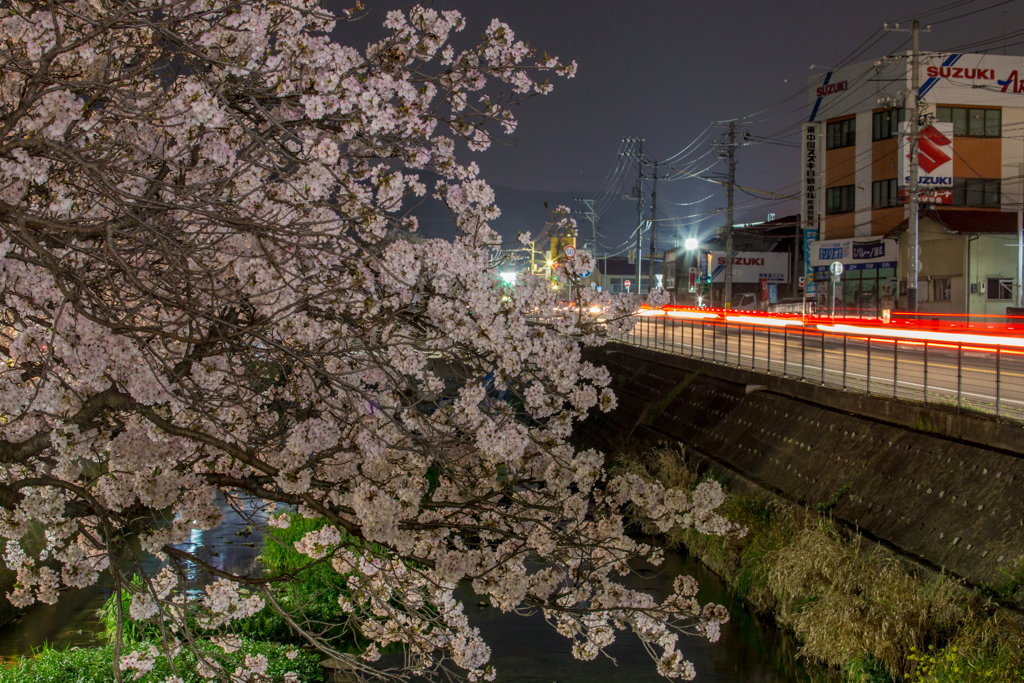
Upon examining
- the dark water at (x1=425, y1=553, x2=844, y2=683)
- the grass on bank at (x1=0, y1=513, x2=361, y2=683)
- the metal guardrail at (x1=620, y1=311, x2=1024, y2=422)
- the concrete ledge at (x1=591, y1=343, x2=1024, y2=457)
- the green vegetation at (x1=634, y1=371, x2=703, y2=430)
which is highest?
the metal guardrail at (x1=620, y1=311, x2=1024, y2=422)

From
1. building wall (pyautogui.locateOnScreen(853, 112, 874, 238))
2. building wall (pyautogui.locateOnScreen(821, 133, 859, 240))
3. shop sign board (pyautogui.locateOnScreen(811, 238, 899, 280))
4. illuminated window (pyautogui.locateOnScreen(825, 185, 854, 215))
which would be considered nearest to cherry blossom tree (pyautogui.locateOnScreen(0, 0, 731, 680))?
shop sign board (pyautogui.locateOnScreen(811, 238, 899, 280))

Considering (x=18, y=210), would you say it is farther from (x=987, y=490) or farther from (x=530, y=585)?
(x=987, y=490)

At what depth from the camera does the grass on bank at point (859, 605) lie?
9016mm

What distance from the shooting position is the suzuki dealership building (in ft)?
138

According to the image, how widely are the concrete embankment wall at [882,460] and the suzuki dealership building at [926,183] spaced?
22.2 metres

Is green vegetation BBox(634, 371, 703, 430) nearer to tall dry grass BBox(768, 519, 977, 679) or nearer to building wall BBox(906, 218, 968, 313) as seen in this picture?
tall dry grass BBox(768, 519, 977, 679)

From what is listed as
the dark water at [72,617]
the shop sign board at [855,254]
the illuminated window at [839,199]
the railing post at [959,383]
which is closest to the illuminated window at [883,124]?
the illuminated window at [839,199]

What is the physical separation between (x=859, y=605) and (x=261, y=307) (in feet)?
30.6

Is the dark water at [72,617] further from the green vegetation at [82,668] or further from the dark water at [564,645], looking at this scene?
the green vegetation at [82,668]

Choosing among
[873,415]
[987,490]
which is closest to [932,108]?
[873,415]

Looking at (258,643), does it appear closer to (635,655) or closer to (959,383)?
(635,655)

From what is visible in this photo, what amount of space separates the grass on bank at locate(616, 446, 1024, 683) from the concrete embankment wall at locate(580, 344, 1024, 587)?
539mm

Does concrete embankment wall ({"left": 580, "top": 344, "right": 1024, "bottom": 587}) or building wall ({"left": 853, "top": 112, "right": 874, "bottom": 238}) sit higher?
building wall ({"left": 853, "top": 112, "right": 874, "bottom": 238})

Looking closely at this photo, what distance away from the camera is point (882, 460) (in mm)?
13773
